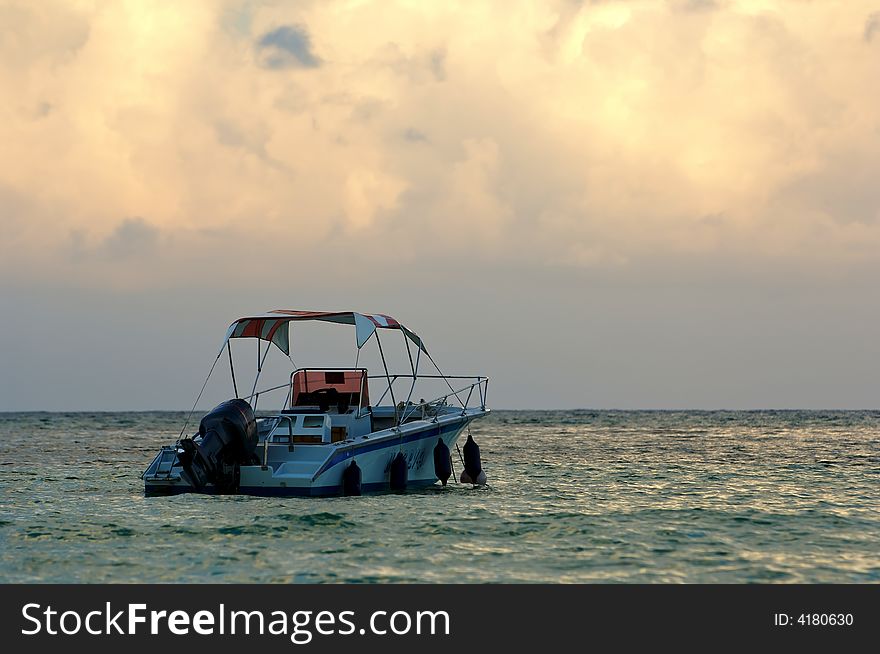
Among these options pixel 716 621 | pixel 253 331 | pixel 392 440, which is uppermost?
pixel 253 331

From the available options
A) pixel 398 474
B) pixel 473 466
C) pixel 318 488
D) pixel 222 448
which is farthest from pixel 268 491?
pixel 473 466

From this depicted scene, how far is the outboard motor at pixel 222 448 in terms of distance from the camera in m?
18.4

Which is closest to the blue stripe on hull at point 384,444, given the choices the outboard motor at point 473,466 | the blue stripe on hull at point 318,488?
the blue stripe on hull at point 318,488

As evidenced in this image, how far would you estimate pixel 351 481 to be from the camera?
19406 mm

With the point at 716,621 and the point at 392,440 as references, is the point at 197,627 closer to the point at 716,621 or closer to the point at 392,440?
the point at 716,621

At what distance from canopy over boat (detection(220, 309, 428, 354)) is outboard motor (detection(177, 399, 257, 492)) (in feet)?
8.96

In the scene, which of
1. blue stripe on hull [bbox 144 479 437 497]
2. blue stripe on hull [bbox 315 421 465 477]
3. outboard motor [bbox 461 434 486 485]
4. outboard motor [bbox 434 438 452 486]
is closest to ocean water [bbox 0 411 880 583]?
blue stripe on hull [bbox 144 479 437 497]

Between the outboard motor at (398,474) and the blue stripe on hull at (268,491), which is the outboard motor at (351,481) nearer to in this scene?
the blue stripe on hull at (268,491)

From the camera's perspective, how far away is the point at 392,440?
2102cm

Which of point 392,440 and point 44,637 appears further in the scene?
point 392,440

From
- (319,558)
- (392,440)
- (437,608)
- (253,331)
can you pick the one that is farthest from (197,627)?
(253,331)

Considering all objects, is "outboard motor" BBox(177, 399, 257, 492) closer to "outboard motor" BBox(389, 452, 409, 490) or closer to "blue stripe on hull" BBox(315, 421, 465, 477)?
"blue stripe on hull" BBox(315, 421, 465, 477)

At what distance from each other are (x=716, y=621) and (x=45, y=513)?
1282 cm

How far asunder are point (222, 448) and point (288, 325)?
6712 mm
